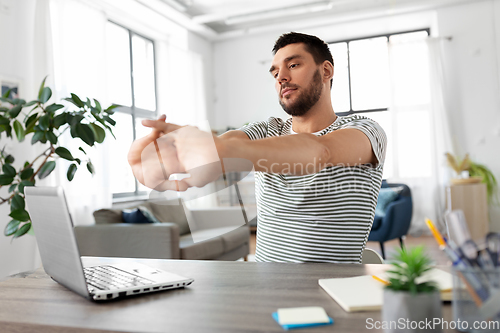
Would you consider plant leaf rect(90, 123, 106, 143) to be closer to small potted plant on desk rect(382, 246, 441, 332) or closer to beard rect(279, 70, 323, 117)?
beard rect(279, 70, 323, 117)

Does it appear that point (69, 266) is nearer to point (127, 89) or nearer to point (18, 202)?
point (18, 202)

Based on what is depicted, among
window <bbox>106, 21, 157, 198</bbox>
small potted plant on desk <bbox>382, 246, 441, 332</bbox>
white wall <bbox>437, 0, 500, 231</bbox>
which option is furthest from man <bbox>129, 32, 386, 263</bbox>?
white wall <bbox>437, 0, 500, 231</bbox>

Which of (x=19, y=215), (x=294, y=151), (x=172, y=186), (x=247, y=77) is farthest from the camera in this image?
(x=247, y=77)

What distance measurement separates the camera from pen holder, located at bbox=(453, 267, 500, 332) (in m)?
0.53

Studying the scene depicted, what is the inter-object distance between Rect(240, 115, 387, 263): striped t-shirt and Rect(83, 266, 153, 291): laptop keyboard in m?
0.54

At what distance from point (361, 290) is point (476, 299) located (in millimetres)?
263

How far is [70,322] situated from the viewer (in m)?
0.71

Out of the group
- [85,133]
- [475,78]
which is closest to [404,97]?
[475,78]

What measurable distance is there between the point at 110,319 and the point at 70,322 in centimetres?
7

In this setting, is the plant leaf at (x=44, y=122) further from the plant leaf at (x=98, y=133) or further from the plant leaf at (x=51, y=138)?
the plant leaf at (x=98, y=133)

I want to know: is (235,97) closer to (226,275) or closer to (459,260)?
(226,275)

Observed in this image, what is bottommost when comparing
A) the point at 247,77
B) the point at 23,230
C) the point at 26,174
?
the point at 23,230

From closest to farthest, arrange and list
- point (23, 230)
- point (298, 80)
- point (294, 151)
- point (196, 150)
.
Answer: point (196, 150) → point (294, 151) → point (298, 80) → point (23, 230)

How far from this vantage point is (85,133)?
2637mm
